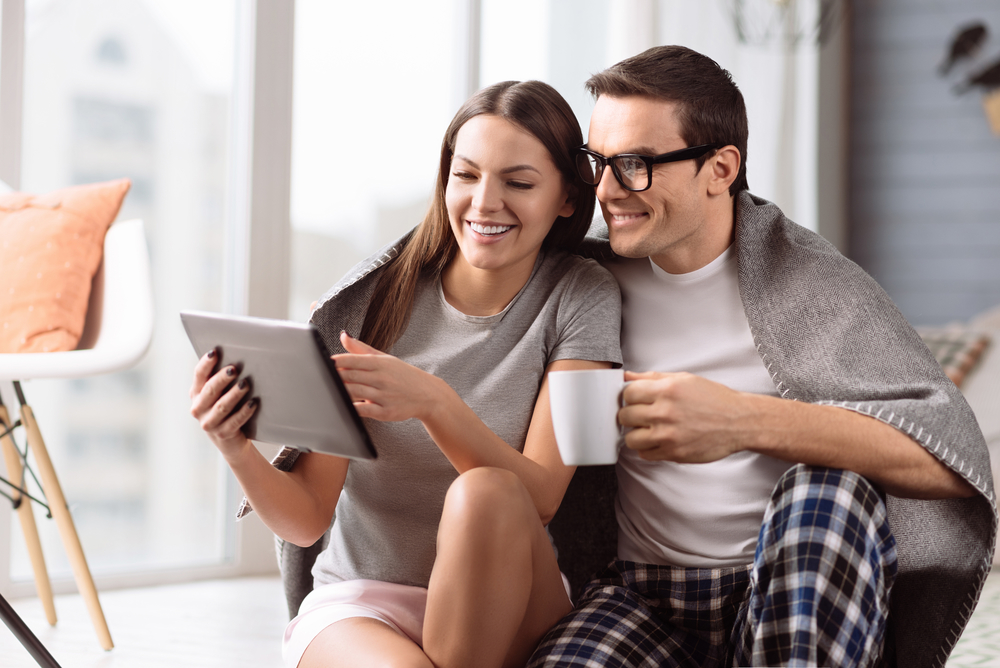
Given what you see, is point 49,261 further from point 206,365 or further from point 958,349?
point 958,349

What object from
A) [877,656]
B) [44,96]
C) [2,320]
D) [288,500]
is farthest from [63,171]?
[877,656]

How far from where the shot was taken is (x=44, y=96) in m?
2.12

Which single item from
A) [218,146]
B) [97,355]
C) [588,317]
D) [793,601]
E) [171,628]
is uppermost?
[218,146]

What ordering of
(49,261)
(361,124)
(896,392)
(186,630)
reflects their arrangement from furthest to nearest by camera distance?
1. (361,124)
2. (186,630)
3. (49,261)
4. (896,392)

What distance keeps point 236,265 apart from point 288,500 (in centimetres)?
128

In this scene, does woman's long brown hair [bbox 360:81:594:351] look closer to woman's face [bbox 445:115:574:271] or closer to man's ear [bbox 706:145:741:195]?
woman's face [bbox 445:115:574:271]

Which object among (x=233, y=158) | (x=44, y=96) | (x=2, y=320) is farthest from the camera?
(x=233, y=158)

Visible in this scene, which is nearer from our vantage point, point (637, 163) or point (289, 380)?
point (289, 380)

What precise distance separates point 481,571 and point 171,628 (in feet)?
3.73

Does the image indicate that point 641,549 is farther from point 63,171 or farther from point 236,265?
point 63,171

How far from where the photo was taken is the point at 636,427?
98 cm

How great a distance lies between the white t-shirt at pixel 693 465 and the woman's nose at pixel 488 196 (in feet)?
0.86

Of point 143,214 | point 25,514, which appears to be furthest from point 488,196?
point 143,214

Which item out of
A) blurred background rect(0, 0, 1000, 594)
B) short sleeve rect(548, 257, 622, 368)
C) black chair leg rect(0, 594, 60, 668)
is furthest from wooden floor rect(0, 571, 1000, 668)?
short sleeve rect(548, 257, 622, 368)
